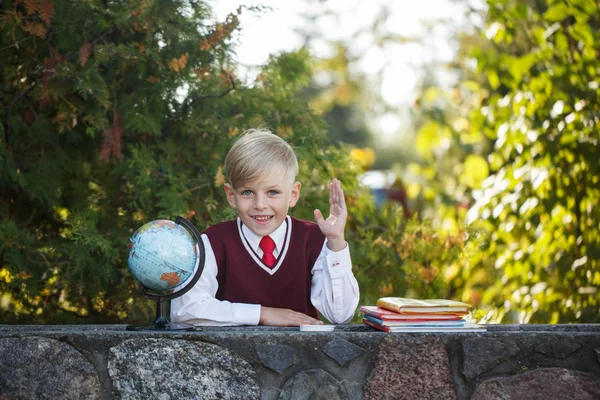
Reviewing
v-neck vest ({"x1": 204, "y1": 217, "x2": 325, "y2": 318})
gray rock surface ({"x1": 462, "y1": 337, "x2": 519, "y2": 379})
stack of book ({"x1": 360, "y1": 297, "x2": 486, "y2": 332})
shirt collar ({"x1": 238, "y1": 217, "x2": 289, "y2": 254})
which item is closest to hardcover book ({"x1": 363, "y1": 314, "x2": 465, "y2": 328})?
stack of book ({"x1": 360, "y1": 297, "x2": 486, "y2": 332})

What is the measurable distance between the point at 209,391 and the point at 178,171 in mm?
1916

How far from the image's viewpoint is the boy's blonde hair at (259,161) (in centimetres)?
349

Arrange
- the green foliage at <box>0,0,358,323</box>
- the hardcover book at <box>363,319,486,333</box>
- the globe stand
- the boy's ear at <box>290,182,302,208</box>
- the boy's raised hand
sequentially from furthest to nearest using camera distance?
the green foliage at <box>0,0,358,323</box>
the boy's ear at <box>290,182,302,208</box>
the boy's raised hand
the globe stand
the hardcover book at <box>363,319,486,333</box>

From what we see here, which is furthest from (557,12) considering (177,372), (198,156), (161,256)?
(177,372)

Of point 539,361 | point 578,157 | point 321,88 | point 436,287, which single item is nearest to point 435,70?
point 578,157

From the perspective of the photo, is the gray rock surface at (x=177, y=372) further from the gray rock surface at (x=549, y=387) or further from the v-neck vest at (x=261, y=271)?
the gray rock surface at (x=549, y=387)

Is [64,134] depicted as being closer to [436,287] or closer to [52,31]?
[52,31]

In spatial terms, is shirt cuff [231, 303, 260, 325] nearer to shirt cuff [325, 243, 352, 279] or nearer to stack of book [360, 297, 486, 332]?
shirt cuff [325, 243, 352, 279]

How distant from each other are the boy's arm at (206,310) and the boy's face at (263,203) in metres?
0.24

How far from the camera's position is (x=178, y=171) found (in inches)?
184

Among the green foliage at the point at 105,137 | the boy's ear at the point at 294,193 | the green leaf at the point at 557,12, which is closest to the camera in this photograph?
the boy's ear at the point at 294,193

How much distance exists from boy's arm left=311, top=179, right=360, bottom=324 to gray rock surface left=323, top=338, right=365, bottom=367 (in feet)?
1.49

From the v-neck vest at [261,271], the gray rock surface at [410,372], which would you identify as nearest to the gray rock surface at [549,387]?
the gray rock surface at [410,372]

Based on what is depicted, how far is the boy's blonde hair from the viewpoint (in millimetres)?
3494
